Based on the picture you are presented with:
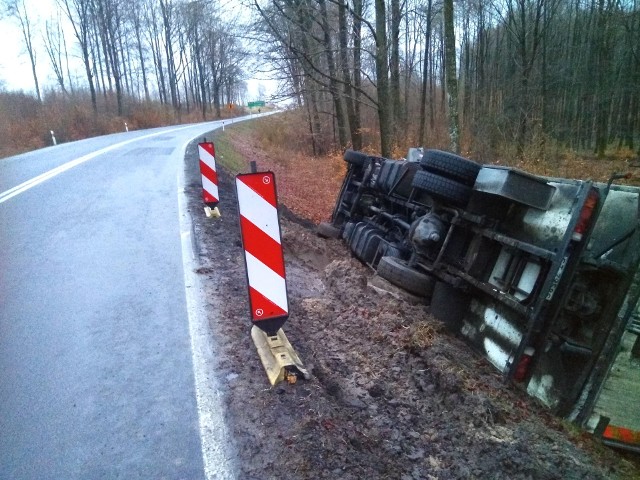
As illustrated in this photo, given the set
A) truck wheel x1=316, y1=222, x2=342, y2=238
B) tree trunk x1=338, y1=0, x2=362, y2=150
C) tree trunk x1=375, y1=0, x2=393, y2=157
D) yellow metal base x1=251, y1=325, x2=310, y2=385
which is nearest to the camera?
yellow metal base x1=251, y1=325, x2=310, y2=385

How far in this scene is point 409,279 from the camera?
15.9 ft

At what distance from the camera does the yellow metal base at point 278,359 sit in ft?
9.90

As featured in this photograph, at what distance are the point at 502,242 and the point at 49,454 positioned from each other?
3649 millimetres

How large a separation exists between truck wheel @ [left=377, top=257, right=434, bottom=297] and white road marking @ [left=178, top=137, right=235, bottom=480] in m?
2.07

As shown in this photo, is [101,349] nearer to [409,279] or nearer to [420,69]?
[409,279]

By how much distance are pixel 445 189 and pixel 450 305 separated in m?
1.19

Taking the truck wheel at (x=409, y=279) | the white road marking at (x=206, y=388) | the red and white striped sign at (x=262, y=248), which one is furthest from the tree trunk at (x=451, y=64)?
the red and white striped sign at (x=262, y=248)

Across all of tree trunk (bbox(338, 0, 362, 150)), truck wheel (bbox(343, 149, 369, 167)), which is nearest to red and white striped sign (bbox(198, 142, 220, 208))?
truck wheel (bbox(343, 149, 369, 167))

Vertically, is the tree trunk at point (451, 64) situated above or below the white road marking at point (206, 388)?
above

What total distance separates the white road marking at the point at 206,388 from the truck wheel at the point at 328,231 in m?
3.44

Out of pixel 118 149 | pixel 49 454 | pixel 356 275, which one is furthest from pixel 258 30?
pixel 49 454

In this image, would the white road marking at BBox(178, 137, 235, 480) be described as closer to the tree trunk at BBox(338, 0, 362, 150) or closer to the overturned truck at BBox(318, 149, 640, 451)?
the overturned truck at BBox(318, 149, 640, 451)

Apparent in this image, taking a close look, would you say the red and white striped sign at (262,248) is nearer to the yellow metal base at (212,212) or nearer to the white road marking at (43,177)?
the yellow metal base at (212,212)

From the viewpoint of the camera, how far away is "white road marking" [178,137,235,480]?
2396 mm
